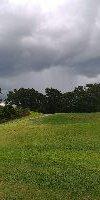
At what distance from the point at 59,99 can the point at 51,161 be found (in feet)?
392

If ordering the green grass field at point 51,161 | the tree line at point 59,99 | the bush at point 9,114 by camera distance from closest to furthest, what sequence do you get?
the green grass field at point 51,161 < the bush at point 9,114 < the tree line at point 59,99

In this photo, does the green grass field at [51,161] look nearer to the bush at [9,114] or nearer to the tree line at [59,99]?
the bush at [9,114]

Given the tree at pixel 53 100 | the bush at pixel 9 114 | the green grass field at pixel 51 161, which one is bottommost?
the green grass field at pixel 51 161

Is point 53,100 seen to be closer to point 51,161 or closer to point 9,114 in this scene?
point 9,114

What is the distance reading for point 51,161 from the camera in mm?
33531

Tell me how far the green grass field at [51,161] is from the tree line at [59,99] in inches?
3402

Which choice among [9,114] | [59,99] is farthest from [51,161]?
[59,99]

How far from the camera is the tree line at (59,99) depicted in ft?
463

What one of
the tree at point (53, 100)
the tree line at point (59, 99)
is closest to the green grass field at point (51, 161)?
the tree line at point (59, 99)

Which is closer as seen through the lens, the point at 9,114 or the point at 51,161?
the point at 51,161

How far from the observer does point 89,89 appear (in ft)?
492

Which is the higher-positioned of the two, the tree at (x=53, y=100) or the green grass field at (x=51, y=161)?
the tree at (x=53, y=100)

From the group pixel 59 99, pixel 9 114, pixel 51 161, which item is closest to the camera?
pixel 51 161

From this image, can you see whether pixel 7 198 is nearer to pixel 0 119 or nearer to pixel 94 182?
pixel 94 182
